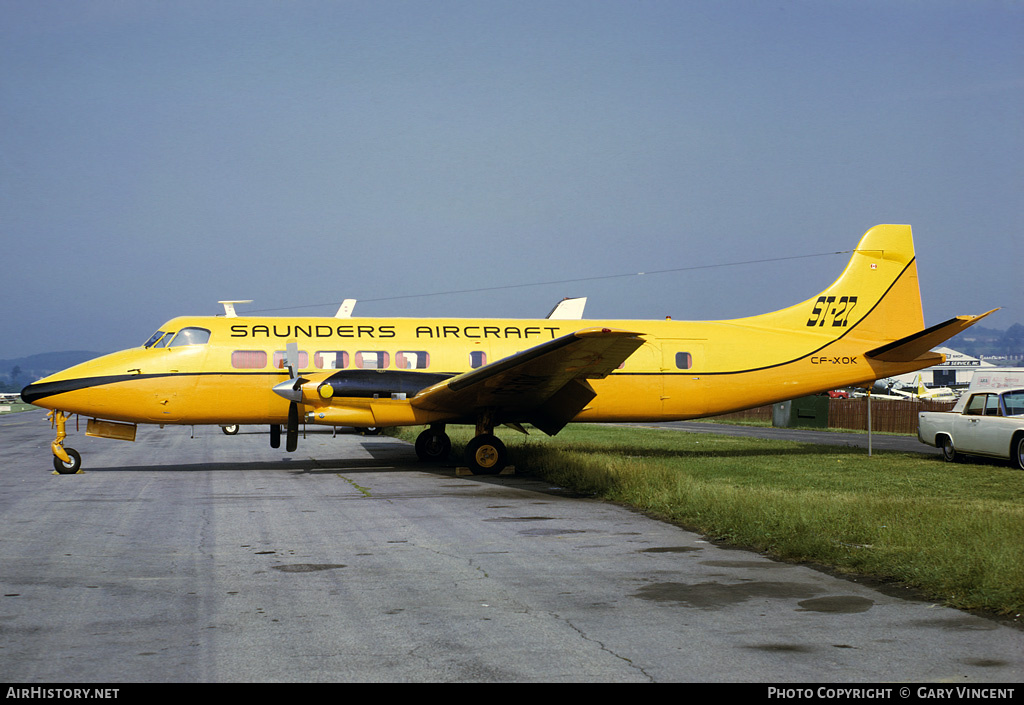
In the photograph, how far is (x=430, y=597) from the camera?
27.1ft

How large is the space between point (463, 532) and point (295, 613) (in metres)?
4.75

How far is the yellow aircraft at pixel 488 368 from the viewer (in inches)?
775

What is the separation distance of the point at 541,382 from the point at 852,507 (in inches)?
303

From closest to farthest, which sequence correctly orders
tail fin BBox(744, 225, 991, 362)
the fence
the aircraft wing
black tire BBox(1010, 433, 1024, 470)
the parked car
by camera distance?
the aircraft wing, black tire BBox(1010, 433, 1024, 470), the parked car, tail fin BBox(744, 225, 991, 362), the fence

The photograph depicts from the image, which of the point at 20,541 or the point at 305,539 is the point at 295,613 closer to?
the point at 305,539

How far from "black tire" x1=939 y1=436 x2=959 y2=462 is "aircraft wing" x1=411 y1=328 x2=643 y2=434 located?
31.2 ft

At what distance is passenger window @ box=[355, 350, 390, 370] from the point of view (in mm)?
21422

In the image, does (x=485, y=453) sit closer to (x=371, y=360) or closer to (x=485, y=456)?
(x=485, y=456)

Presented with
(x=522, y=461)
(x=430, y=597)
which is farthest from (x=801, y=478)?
(x=430, y=597)

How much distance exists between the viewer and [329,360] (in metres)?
21.3

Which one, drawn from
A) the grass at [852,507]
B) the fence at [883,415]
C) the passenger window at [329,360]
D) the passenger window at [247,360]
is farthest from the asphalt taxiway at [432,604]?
the fence at [883,415]

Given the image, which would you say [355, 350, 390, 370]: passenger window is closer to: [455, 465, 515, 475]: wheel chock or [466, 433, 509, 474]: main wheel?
[466, 433, 509, 474]: main wheel

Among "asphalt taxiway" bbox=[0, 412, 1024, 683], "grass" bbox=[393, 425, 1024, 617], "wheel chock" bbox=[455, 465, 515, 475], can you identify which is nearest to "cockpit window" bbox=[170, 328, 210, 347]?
"asphalt taxiway" bbox=[0, 412, 1024, 683]

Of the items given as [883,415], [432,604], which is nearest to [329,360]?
[432,604]
